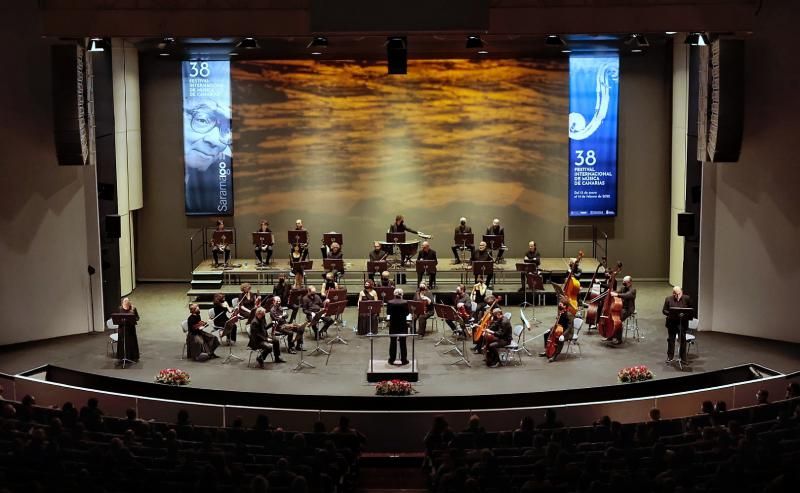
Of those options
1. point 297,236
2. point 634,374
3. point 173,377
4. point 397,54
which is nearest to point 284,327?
point 173,377

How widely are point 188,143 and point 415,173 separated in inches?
209

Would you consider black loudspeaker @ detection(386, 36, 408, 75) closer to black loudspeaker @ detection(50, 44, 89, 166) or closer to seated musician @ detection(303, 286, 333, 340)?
seated musician @ detection(303, 286, 333, 340)

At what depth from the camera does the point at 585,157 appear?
84.1 ft

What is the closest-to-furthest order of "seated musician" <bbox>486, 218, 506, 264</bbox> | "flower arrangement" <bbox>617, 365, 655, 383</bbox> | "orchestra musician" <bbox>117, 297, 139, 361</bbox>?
"flower arrangement" <bbox>617, 365, 655, 383</bbox> → "orchestra musician" <bbox>117, 297, 139, 361</bbox> → "seated musician" <bbox>486, 218, 506, 264</bbox>

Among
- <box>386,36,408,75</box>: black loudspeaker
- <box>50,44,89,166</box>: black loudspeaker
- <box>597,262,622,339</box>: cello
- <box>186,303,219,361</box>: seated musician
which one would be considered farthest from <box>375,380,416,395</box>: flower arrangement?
<box>50,44,89,166</box>: black loudspeaker

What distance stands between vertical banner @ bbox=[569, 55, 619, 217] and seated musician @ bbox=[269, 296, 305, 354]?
29.2 feet

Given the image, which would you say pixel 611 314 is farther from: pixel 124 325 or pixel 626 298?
pixel 124 325

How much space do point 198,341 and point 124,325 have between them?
128 cm

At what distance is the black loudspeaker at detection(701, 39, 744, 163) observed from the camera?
64.7ft

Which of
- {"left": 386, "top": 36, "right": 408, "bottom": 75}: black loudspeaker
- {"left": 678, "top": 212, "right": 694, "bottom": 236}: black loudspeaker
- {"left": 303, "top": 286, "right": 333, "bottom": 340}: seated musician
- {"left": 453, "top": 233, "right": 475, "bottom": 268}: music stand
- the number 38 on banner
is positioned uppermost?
{"left": 386, "top": 36, "right": 408, "bottom": 75}: black loudspeaker

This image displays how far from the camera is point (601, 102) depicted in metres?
25.4

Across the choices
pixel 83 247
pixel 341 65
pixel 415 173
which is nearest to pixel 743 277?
pixel 415 173

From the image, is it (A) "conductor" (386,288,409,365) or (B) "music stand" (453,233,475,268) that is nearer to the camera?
(A) "conductor" (386,288,409,365)

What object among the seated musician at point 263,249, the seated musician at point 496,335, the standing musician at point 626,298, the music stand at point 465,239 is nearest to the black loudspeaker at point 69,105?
the seated musician at point 263,249
